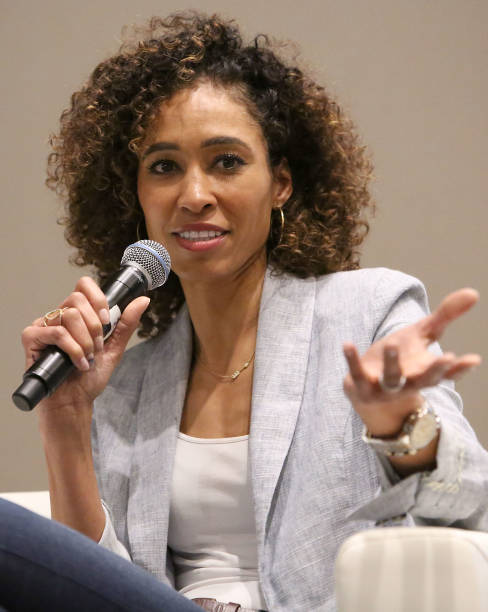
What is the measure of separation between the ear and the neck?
18cm

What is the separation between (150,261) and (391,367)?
56cm

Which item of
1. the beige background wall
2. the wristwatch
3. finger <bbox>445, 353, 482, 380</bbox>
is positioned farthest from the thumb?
the beige background wall

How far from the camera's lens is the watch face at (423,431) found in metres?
0.97

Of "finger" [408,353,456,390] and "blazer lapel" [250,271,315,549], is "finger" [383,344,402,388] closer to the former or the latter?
"finger" [408,353,456,390]

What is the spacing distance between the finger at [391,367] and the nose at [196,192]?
27.8 inches

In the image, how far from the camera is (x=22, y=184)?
268 centimetres

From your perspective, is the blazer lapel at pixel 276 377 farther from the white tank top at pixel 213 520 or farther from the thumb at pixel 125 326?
the thumb at pixel 125 326

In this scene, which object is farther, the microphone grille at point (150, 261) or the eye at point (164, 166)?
the eye at point (164, 166)

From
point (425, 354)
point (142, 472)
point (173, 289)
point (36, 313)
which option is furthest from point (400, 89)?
point (425, 354)

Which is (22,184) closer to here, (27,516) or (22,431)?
(22,431)

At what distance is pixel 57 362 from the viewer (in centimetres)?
115

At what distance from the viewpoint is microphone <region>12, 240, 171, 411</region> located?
1067mm

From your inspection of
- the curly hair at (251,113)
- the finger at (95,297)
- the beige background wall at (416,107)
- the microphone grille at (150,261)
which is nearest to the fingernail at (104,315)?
the finger at (95,297)

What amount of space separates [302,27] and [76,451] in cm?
162
